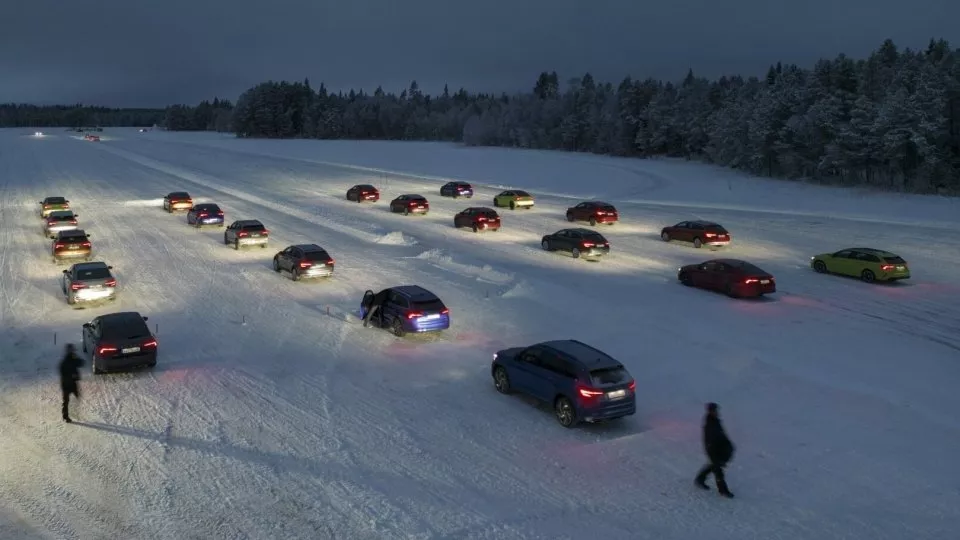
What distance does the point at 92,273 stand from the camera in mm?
24234

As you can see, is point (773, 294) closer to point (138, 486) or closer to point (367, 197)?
point (138, 486)

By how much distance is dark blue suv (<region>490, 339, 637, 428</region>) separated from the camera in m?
14.0

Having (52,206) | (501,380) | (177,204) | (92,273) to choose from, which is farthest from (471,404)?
(52,206)

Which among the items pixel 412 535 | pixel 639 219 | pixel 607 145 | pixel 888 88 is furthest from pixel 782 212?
pixel 607 145

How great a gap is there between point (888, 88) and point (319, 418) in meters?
64.9

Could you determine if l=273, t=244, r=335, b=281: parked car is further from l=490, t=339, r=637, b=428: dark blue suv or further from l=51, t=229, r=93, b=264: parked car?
l=490, t=339, r=637, b=428: dark blue suv

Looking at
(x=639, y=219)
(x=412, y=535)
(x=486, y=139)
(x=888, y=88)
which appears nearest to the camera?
(x=412, y=535)

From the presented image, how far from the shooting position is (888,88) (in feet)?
210

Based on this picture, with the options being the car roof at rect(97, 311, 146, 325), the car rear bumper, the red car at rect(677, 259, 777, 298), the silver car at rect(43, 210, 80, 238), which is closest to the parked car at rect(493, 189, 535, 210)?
the red car at rect(677, 259, 777, 298)

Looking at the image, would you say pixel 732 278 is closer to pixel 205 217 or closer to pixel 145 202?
pixel 205 217

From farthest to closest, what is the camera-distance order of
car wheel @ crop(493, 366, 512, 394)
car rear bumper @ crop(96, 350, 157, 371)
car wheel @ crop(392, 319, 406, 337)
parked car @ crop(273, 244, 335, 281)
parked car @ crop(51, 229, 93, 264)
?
parked car @ crop(51, 229, 93, 264) < parked car @ crop(273, 244, 335, 281) < car wheel @ crop(392, 319, 406, 337) < car rear bumper @ crop(96, 350, 157, 371) < car wheel @ crop(493, 366, 512, 394)

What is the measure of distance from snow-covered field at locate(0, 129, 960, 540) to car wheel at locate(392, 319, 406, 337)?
22cm

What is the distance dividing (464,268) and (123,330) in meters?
15.0

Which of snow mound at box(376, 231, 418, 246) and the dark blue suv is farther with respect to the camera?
snow mound at box(376, 231, 418, 246)
